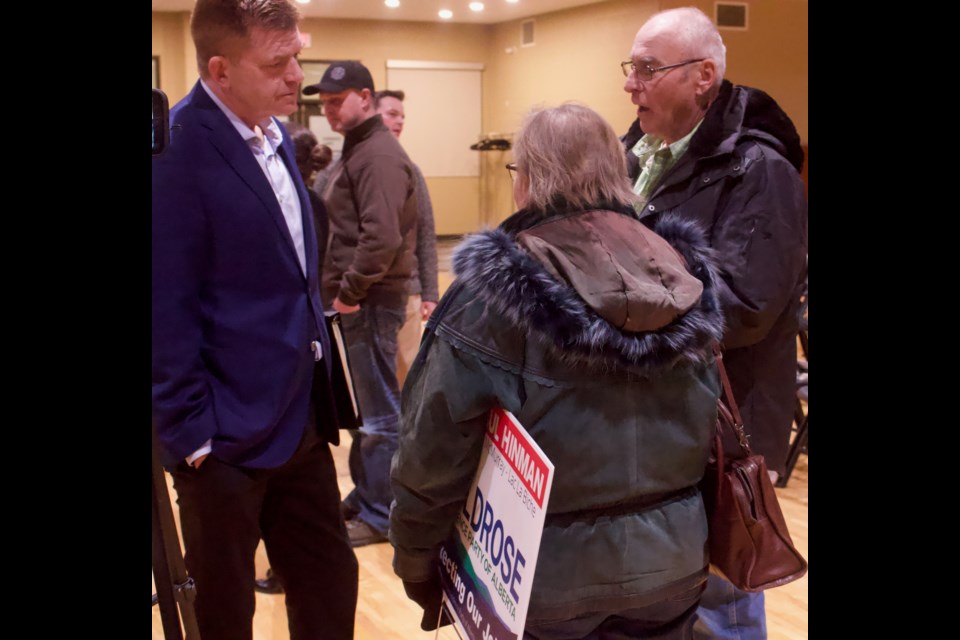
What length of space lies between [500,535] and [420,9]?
28.3 ft

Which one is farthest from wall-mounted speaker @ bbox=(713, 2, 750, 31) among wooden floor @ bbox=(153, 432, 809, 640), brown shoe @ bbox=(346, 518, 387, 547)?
brown shoe @ bbox=(346, 518, 387, 547)

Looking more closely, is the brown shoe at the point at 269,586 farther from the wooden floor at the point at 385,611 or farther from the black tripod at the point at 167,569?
the black tripod at the point at 167,569

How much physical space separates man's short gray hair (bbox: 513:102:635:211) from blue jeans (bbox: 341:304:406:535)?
7.33 feet

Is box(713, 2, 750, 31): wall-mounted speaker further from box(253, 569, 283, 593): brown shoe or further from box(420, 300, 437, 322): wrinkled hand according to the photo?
box(253, 569, 283, 593): brown shoe

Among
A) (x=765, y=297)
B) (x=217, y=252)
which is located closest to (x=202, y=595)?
(x=217, y=252)

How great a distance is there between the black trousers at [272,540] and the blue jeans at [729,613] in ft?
2.85

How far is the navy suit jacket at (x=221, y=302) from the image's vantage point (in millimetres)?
1642

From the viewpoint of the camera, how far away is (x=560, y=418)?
1.43 metres

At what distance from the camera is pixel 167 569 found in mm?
850

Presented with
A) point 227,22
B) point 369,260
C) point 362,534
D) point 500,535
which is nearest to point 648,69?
point 227,22

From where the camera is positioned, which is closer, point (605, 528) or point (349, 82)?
point (605, 528)

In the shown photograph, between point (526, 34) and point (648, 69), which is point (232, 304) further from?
point (526, 34)
